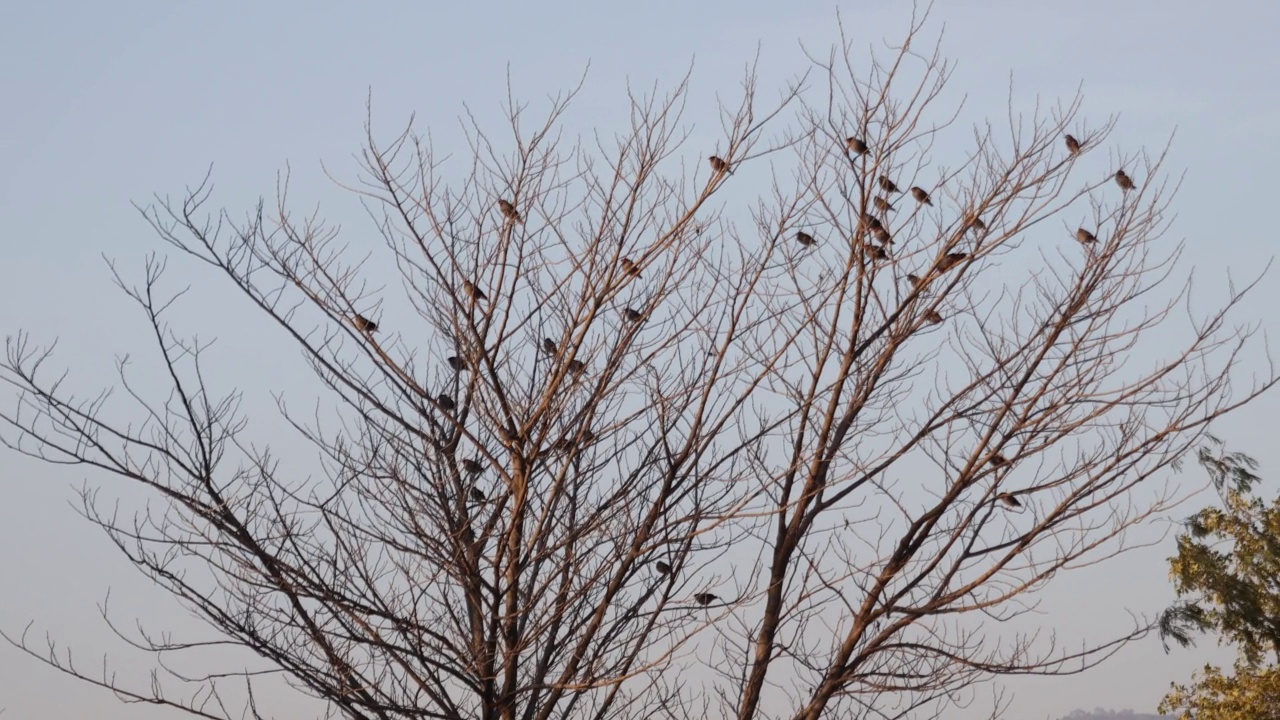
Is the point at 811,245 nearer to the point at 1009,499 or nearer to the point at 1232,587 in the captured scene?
the point at 1009,499

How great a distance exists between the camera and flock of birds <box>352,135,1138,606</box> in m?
4.96

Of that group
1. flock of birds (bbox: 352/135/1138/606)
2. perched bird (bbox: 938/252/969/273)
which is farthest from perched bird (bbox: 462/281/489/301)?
perched bird (bbox: 938/252/969/273)

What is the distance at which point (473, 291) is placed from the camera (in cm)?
496

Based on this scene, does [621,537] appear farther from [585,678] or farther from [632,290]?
[632,290]

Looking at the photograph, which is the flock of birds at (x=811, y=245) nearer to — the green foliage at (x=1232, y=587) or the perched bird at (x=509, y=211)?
the perched bird at (x=509, y=211)

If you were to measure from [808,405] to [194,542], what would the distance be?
264 centimetres

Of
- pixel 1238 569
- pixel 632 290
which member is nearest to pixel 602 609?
pixel 632 290

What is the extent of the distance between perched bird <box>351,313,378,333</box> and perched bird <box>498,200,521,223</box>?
0.68 meters

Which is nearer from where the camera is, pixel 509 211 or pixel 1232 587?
pixel 509 211

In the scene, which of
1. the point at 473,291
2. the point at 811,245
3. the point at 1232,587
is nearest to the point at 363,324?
the point at 473,291

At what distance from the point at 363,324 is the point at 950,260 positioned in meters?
2.65

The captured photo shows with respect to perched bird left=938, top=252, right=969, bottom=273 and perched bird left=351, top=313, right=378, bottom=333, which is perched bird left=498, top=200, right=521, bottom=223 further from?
perched bird left=938, top=252, right=969, bottom=273

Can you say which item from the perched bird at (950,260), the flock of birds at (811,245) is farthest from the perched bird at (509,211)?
the perched bird at (950,260)

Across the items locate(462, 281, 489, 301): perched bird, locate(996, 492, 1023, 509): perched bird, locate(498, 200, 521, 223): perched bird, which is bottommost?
locate(996, 492, 1023, 509): perched bird
